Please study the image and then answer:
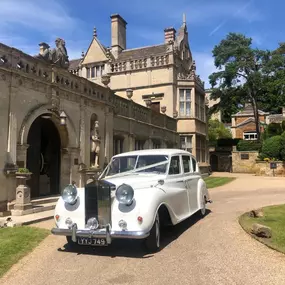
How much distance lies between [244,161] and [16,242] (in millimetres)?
30437

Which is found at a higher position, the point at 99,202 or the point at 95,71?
the point at 95,71

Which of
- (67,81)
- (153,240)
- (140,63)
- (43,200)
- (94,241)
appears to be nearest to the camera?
(94,241)

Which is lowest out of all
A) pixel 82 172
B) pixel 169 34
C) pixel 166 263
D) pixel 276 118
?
pixel 166 263

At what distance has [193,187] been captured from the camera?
25.9ft

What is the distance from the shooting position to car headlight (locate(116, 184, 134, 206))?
5.22 meters

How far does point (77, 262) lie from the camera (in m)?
5.00

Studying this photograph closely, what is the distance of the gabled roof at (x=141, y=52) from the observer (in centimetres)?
2554

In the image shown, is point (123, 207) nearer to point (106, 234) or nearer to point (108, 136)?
point (106, 234)

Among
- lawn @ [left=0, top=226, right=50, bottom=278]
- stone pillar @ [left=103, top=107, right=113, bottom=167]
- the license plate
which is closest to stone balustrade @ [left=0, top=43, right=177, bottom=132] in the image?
stone pillar @ [left=103, top=107, right=113, bottom=167]

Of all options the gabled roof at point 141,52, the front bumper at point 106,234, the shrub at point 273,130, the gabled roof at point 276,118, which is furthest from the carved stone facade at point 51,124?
the gabled roof at point 276,118

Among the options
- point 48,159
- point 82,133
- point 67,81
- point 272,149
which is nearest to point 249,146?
Result: point 272,149

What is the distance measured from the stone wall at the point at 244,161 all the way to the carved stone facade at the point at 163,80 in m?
8.88

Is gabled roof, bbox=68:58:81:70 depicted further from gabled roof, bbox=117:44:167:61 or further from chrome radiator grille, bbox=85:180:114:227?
chrome radiator grille, bbox=85:180:114:227

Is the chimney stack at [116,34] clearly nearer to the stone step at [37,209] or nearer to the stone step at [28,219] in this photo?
the stone step at [37,209]
